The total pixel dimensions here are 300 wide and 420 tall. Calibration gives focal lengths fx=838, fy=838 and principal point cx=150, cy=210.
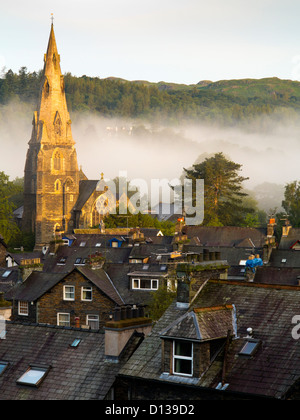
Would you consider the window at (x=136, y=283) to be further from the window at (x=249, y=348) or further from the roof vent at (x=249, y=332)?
the window at (x=249, y=348)

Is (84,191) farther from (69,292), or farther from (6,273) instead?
(69,292)

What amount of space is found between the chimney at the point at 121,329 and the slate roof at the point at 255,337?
1.10 meters

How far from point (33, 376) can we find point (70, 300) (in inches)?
737

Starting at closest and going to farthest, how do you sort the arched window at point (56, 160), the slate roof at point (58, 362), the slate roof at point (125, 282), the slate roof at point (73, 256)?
the slate roof at point (58, 362) < the slate roof at point (125, 282) < the slate roof at point (73, 256) < the arched window at point (56, 160)

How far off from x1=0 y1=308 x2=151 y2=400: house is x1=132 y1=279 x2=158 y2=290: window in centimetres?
2161

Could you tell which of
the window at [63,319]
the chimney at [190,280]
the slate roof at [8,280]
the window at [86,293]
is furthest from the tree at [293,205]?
the chimney at [190,280]

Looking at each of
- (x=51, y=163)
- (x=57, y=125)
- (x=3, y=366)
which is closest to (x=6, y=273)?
(x=3, y=366)

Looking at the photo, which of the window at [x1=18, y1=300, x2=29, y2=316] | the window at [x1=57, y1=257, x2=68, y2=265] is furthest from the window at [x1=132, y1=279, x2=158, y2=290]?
the window at [x1=57, y1=257, x2=68, y2=265]

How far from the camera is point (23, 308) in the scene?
1812 inches

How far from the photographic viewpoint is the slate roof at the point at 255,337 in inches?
829

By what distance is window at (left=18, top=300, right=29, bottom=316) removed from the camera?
45.8m

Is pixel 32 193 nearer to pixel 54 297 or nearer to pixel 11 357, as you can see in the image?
pixel 54 297

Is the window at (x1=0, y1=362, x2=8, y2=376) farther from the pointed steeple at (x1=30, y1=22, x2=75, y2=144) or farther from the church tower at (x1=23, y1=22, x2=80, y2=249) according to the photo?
the pointed steeple at (x1=30, y1=22, x2=75, y2=144)
